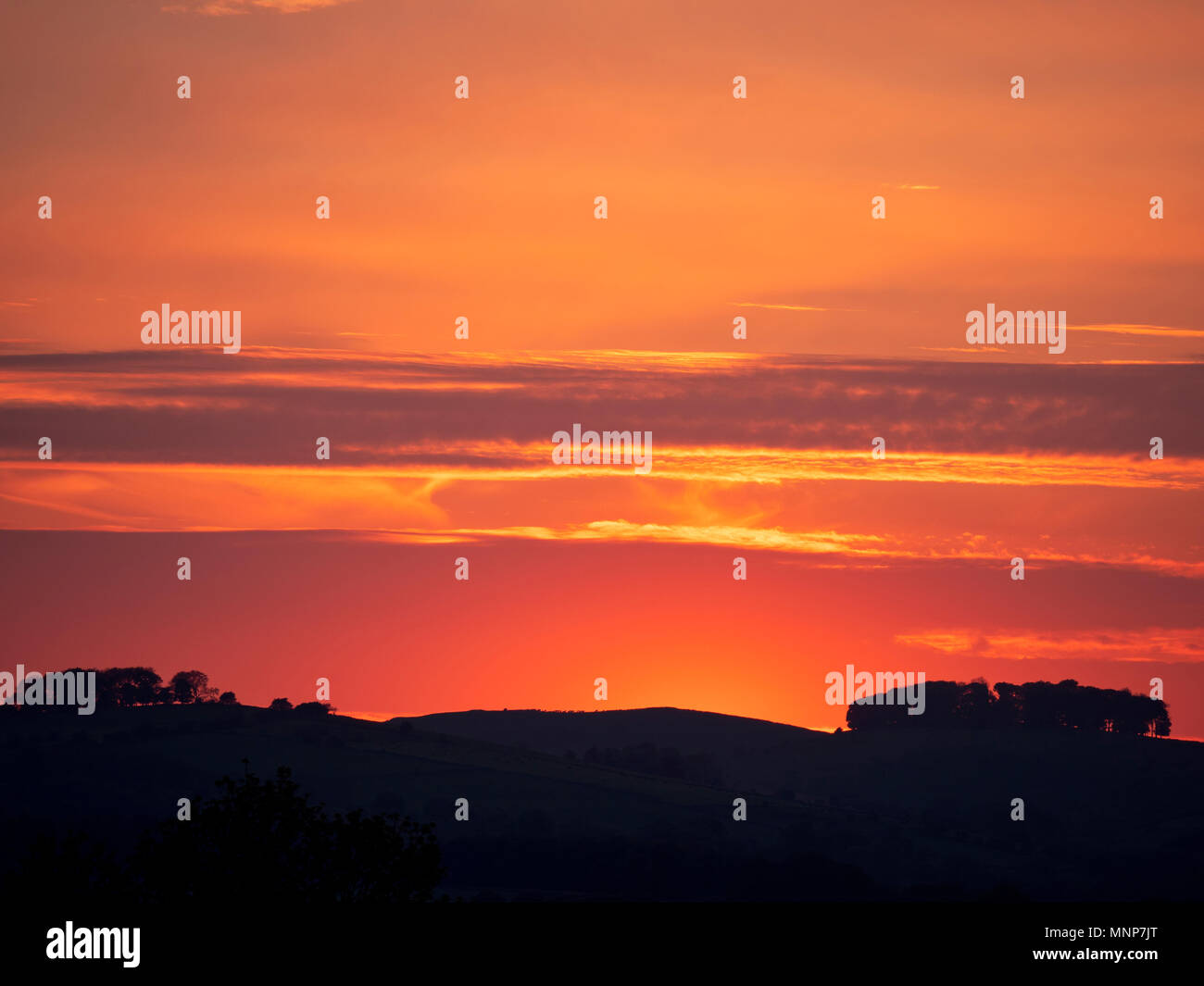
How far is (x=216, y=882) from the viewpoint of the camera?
60969 mm

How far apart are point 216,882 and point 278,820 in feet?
11.4

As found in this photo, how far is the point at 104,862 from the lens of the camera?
64812 millimetres
